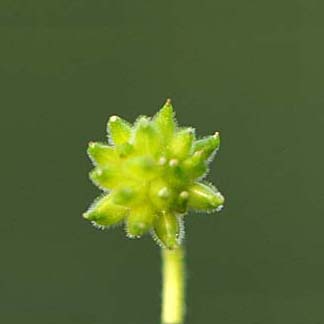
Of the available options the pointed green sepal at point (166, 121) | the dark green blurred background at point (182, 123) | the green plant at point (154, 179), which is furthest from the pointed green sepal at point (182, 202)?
the dark green blurred background at point (182, 123)

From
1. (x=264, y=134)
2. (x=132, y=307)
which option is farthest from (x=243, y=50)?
(x=132, y=307)

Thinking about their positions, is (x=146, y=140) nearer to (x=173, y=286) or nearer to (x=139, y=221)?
(x=139, y=221)

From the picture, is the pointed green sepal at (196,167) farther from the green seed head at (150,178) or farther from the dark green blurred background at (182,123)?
the dark green blurred background at (182,123)

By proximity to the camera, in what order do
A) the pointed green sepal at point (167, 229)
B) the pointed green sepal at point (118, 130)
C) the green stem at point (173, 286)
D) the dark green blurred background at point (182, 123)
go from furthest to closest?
1. the dark green blurred background at point (182, 123)
2. the pointed green sepal at point (118, 130)
3. the pointed green sepal at point (167, 229)
4. the green stem at point (173, 286)

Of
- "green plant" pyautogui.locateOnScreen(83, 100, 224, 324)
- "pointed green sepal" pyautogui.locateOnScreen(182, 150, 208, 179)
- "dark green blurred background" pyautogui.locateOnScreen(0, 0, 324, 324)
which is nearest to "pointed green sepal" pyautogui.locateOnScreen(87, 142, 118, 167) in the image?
"green plant" pyautogui.locateOnScreen(83, 100, 224, 324)

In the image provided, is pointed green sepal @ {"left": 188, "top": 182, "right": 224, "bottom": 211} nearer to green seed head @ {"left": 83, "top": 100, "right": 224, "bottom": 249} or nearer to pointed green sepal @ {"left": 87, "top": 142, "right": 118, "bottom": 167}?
green seed head @ {"left": 83, "top": 100, "right": 224, "bottom": 249}

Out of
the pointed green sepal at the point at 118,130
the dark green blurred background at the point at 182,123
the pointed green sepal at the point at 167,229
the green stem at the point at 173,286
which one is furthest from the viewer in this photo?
the dark green blurred background at the point at 182,123

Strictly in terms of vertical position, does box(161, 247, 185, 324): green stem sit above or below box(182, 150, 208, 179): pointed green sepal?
below
